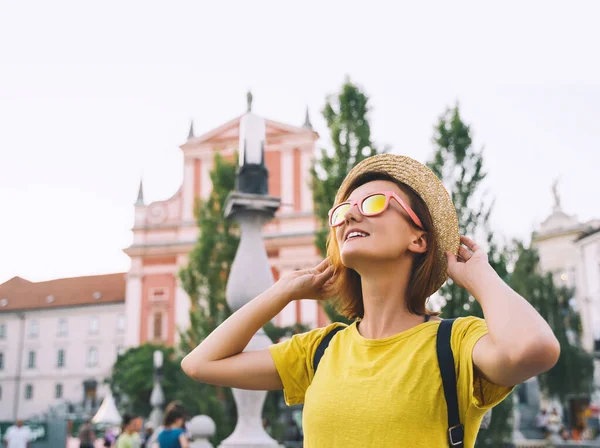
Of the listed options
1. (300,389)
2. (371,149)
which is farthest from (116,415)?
(300,389)

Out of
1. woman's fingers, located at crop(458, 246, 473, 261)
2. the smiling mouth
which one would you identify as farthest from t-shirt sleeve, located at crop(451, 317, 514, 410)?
the smiling mouth

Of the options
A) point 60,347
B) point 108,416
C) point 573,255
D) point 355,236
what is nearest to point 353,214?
point 355,236

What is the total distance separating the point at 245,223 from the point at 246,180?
0.38 m

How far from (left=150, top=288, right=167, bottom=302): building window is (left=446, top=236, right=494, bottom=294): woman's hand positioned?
3423cm

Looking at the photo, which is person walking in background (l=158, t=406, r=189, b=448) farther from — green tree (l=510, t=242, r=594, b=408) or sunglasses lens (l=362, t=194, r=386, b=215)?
green tree (l=510, t=242, r=594, b=408)

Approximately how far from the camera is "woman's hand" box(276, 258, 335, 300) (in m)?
1.83

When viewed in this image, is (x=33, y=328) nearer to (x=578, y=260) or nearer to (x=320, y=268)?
(x=578, y=260)

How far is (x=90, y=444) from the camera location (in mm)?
10523

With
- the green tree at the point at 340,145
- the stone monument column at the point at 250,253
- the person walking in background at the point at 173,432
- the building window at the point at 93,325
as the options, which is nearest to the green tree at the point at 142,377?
the green tree at the point at 340,145

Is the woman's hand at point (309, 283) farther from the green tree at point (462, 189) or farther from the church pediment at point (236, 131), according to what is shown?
the church pediment at point (236, 131)

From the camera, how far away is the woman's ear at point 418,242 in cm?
168

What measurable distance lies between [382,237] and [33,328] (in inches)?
2356

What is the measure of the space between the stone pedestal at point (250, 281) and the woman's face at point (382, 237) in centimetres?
282

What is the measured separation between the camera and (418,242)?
1.70m
